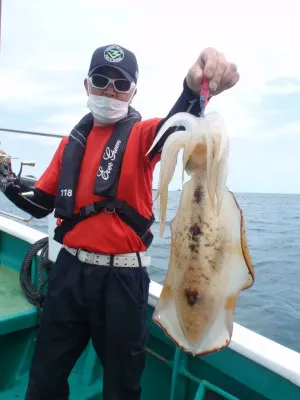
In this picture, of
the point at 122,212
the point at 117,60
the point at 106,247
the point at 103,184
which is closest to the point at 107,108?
the point at 117,60

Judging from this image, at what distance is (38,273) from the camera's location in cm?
439

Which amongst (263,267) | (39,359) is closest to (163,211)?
(39,359)

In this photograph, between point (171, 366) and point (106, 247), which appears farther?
point (171, 366)

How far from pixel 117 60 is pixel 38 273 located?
2.55 m

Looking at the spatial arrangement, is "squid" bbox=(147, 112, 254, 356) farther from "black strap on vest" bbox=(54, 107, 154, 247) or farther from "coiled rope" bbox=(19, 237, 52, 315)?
"coiled rope" bbox=(19, 237, 52, 315)

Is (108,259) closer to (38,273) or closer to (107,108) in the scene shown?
(107,108)

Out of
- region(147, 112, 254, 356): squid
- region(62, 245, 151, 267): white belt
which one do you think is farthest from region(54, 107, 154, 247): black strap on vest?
region(147, 112, 254, 356): squid

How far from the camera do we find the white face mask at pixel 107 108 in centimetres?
293

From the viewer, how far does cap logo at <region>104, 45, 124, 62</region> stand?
9.44ft

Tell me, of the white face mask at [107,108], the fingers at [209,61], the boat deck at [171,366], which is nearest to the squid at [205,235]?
the fingers at [209,61]

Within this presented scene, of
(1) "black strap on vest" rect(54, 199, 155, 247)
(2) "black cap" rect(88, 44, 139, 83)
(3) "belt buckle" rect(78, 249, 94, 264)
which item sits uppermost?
(2) "black cap" rect(88, 44, 139, 83)

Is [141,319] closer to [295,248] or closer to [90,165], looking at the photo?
[90,165]

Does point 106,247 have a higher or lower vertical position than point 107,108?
lower

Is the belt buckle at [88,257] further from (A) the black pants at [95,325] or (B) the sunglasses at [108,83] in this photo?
(B) the sunglasses at [108,83]
